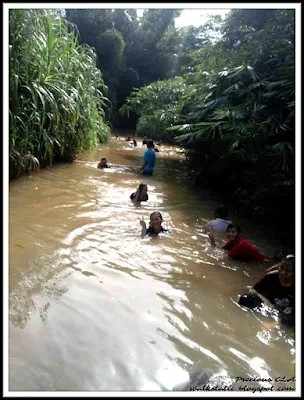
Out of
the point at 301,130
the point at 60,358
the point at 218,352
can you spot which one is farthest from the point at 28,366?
the point at 301,130

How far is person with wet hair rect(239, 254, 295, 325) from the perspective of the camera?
3.22 meters

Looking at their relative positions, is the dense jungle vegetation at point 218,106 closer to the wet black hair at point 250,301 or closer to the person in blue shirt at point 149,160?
the person in blue shirt at point 149,160

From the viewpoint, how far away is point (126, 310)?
3004 mm

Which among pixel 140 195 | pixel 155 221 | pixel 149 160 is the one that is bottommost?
pixel 155 221

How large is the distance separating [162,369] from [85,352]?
0.52m

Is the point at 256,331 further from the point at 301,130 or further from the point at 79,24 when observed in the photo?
the point at 79,24

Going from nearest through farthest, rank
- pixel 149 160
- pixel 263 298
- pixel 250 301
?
pixel 250 301
pixel 263 298
pixel 149 160

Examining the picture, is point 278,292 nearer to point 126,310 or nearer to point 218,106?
point 126,310

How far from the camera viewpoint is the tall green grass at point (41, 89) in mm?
6516

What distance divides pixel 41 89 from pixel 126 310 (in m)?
5.08

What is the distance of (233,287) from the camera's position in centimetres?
366

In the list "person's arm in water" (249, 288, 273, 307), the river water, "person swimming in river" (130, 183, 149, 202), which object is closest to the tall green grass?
the river water

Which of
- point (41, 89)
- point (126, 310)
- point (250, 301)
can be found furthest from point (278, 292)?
point (41, 89)

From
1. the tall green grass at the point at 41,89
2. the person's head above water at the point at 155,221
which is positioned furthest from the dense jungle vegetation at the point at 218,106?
the person's head above water at the point at 155,221
